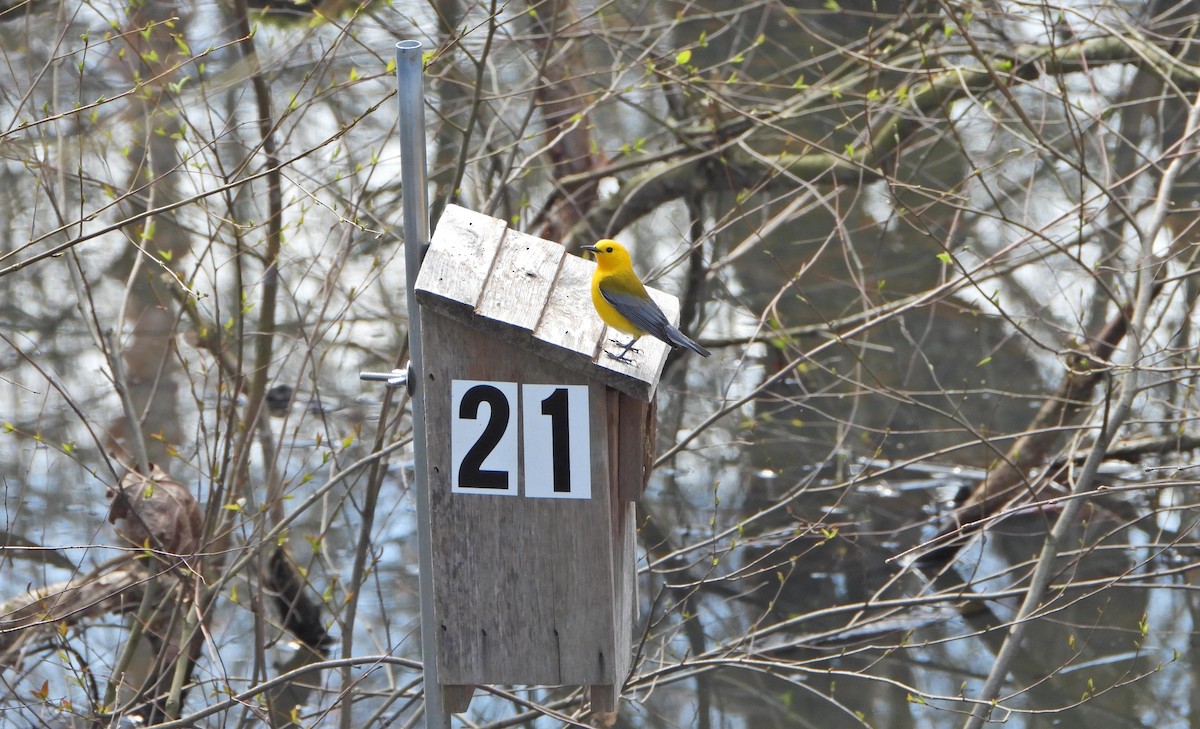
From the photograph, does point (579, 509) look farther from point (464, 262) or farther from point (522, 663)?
point (464, 262)

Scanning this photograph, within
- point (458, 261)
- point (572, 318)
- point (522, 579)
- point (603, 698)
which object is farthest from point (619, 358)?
point (603, 698)

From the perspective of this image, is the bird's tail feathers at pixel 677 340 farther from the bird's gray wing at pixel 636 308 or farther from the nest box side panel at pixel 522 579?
the nest box side panel at pixel 522 579

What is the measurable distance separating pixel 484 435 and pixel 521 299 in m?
0.31

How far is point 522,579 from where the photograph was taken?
2.68 m

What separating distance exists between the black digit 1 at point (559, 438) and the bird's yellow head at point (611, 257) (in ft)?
1.06

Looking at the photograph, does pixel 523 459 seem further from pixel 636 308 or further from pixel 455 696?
pixel 455 696

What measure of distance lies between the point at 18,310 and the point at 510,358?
309 inches

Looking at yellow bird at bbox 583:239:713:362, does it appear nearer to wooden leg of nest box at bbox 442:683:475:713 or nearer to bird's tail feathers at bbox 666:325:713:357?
bird's tail feathers at bbox 666:325:713:357

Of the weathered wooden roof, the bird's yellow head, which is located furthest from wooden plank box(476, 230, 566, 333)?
the bird's yellow head

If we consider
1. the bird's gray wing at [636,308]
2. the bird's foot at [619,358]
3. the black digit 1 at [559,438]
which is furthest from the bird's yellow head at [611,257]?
the black digit 1 at [559,438]

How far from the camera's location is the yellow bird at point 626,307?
2.56 meters

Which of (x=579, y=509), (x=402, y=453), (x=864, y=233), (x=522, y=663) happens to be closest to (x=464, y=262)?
(x=579, y=509)

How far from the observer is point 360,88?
911cm

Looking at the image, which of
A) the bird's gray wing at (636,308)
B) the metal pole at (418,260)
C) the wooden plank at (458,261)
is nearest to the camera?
the metal pole at (418,260)
